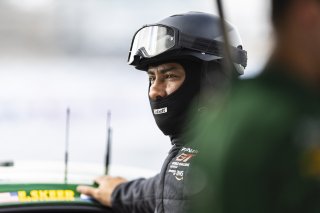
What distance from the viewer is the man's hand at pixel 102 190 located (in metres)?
2.90

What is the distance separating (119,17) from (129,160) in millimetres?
5438

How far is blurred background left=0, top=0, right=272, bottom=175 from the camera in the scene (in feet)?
27.3

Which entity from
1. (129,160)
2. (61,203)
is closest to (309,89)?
(61,203)

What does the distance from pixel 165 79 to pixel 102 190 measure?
0.54 m

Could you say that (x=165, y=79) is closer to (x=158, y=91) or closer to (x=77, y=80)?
(x=158, y=91)

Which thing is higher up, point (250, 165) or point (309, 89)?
point (309, 89)

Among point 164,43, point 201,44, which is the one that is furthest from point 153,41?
point 201,44

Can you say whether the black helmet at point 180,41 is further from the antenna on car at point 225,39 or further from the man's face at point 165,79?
the antenna on car at point 225,39

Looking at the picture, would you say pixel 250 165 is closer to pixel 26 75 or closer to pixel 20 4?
pixel 26 75

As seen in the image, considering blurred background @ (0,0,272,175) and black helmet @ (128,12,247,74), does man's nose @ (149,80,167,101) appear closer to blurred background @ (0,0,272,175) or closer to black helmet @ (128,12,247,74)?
black helmet @ (128,12,247,74)

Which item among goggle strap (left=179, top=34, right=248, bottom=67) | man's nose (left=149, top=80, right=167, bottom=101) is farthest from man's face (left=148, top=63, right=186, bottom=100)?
goggle strap (left=179, top=34, right=248, bottom=67)

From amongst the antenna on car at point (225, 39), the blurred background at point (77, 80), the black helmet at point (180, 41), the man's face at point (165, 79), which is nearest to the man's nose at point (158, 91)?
the man's face at point (165, 79)

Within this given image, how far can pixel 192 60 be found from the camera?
→ 3.23 m

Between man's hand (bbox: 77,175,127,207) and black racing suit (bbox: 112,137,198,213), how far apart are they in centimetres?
2
